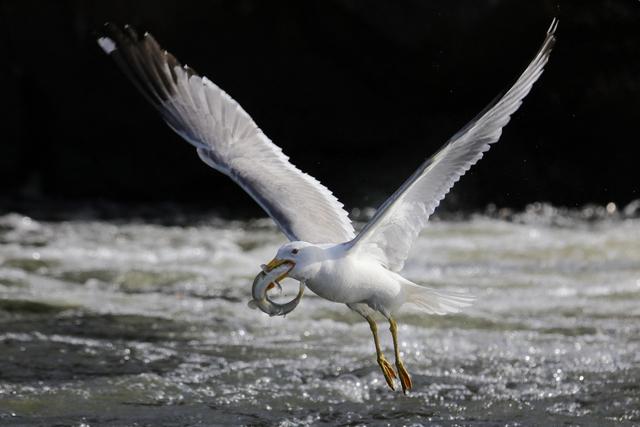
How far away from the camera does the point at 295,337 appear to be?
7.18 m

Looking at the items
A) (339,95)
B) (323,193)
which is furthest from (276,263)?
(339,95)

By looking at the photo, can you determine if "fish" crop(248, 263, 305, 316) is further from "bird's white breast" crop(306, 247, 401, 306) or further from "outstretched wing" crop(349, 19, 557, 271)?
"outstretched wing" crop(349, 19, 557, 271)

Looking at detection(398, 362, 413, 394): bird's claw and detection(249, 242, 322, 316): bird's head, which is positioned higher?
detection(249, 242, 322, 316): bird's head

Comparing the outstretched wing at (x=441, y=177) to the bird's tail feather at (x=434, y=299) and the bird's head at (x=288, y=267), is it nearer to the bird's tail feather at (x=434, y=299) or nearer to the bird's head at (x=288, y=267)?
the bird's tail feather at (x=434, y=299)

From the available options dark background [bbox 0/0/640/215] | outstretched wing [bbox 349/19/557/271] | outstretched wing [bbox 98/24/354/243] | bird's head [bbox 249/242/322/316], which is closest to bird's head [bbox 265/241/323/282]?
bird's head [bbox 249/242/322/316]

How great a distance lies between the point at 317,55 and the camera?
12.8 m

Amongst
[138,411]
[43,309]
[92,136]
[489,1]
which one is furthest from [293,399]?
[92,136]

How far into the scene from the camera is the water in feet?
18.7

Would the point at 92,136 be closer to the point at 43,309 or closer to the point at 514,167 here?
the point at 514,167

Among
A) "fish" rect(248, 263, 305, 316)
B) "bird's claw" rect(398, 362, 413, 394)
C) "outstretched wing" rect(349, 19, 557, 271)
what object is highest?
"outstretched wing" rect(349, 19, 557, 271)

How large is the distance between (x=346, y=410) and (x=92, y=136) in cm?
816

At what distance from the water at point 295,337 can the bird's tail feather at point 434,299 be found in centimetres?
48

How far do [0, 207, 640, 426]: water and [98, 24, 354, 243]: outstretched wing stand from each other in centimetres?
86

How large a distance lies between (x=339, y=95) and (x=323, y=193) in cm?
699
